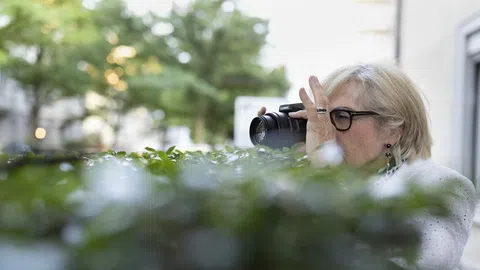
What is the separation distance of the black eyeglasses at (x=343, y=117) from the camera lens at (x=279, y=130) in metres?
0.07

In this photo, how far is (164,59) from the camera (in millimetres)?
15180

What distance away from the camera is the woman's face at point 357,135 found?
130cm

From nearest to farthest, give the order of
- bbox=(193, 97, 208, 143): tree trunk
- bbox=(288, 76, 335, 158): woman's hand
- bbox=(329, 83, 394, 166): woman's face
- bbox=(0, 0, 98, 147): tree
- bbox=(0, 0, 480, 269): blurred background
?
1. bbox=(288, 76, 335, 158): woman's hand
2. bbox=(329, 83, 394, 166): woman's face
3. bbox=(0, 0, 480, 269): blurred background
4. bbox=(0, 0, 98, 147): tree
5. bbox=(193, 97, 208, 143): tree trunk

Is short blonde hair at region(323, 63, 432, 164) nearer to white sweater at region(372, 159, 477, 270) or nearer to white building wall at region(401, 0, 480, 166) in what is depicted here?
white sweater at region(372, 159, 477, 270)

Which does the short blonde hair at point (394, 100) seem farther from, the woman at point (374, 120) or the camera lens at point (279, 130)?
the camera lens at point (279, 130)

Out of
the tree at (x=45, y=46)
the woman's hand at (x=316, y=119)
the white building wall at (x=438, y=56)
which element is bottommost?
the woman's hand at (x=316, y=119)

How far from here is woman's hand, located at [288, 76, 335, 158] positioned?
1175mm

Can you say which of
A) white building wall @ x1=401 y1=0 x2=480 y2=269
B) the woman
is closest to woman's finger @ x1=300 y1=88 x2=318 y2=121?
the woman

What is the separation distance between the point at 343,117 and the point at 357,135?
0.06 m

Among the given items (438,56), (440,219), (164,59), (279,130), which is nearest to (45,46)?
(164,59)

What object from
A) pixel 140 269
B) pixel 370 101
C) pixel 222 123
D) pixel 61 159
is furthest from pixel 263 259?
pixel 222 123

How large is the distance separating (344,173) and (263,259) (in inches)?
8.0

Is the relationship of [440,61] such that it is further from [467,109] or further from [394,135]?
[394,135]

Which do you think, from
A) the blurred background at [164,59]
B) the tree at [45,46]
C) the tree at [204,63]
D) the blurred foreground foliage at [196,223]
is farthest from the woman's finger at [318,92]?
the tree at [204,63]
